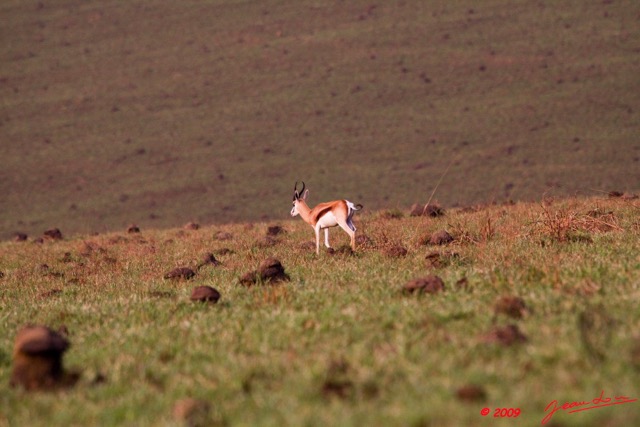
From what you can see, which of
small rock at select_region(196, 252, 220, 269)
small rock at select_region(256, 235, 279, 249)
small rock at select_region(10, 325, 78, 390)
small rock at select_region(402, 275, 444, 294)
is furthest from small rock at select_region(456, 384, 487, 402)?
small rock at select_region(256, 235, 279, 249)

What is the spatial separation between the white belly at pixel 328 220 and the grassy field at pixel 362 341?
2.86m

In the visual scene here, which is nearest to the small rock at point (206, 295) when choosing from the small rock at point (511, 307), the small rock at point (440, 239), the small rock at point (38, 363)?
the small rock at point (38, 363)

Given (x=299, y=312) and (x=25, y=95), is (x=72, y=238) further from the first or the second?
(x=25, y=95)

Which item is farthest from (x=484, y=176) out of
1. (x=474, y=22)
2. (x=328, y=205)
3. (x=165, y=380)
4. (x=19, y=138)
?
(x=165, y=380)

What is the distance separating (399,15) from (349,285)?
225ft

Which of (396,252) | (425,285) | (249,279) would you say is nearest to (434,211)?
(396,252)

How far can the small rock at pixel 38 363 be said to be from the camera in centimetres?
614

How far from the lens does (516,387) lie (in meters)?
5.14

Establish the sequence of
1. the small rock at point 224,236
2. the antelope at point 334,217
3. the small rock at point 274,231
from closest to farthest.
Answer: the antelope at point 334,217 < the small rock at point 274,231 < the small rock at point 224,236

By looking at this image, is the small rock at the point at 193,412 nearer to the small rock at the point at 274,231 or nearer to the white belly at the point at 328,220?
the white belly at the point at 328,220

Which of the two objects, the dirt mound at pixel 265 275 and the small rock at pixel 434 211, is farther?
the small rock at pixel 434 211

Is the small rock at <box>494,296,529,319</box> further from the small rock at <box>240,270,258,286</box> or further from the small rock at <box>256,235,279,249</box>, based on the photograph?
the small rock at <box>256,235,279,249</box>

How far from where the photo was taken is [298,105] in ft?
216

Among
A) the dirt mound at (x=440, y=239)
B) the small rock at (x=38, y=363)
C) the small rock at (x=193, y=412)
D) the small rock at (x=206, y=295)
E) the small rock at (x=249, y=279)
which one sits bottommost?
the small rock at (x=193, y=412)
